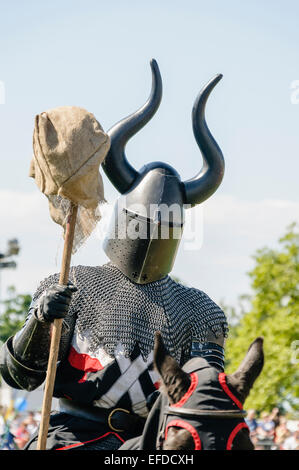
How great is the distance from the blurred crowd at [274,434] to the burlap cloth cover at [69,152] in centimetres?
957

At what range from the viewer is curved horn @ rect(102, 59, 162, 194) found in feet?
17.3

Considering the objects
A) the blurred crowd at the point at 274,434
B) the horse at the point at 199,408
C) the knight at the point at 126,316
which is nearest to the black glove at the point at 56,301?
the knight at the point at 126,316

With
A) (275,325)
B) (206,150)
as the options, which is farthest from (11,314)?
(206,150)

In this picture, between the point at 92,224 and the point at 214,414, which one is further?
the point at 92,224

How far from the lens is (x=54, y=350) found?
14.1ft

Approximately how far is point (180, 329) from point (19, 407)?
11758 millimetres

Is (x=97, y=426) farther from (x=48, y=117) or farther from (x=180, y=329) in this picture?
(x=48, y=117)

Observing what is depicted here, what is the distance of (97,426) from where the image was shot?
479 cm

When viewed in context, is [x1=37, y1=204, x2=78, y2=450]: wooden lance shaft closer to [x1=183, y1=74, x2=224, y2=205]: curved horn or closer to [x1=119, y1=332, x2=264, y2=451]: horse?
[x1=119, y1=332, x2=264, y2=451]: horse

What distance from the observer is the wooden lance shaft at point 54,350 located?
417cm

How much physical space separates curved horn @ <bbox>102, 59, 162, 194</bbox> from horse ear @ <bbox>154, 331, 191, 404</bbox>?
6.02 ft

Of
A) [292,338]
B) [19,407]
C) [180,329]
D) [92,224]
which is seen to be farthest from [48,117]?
[292,338]

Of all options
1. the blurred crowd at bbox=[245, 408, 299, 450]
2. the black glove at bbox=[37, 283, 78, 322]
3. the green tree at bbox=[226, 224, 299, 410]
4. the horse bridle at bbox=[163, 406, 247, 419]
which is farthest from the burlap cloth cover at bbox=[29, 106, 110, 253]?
the green tree at bbox=[226, 224, 299, 410]

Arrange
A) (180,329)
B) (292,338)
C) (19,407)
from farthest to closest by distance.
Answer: (292,338) < (19,407) < (180,329)
